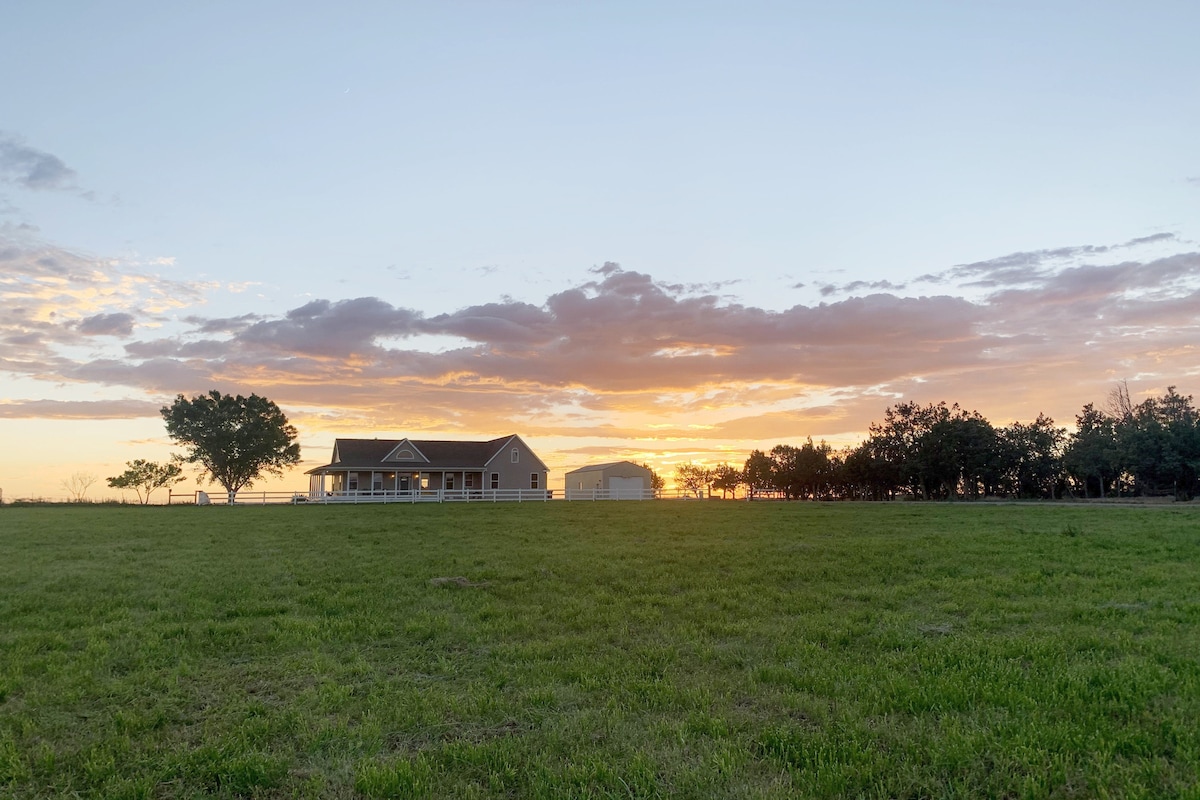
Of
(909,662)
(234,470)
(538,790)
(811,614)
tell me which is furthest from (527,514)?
(234,470)

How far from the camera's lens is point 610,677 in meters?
7.55

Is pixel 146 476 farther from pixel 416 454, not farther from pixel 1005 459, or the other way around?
pixel 1005 459

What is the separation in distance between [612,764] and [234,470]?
7319cm

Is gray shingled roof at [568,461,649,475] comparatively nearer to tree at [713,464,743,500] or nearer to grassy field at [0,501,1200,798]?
tree at [713,464,743,500]

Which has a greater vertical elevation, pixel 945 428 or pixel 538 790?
pixel 945 428

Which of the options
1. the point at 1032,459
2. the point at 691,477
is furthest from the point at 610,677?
the point at 691,477

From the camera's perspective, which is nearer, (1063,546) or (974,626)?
(974,626)

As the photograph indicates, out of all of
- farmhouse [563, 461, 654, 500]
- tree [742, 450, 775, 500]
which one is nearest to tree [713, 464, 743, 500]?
tree [742, 450, 775, 500]

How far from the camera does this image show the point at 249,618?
1033 cm

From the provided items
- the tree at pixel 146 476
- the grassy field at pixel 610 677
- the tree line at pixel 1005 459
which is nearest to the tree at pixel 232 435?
the tree at pixel 146 476

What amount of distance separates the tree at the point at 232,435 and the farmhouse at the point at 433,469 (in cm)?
716

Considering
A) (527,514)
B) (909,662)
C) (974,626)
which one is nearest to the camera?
(909,662)

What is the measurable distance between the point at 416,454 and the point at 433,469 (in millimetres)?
1949

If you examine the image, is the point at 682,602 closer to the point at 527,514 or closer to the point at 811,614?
the point at 811,614
